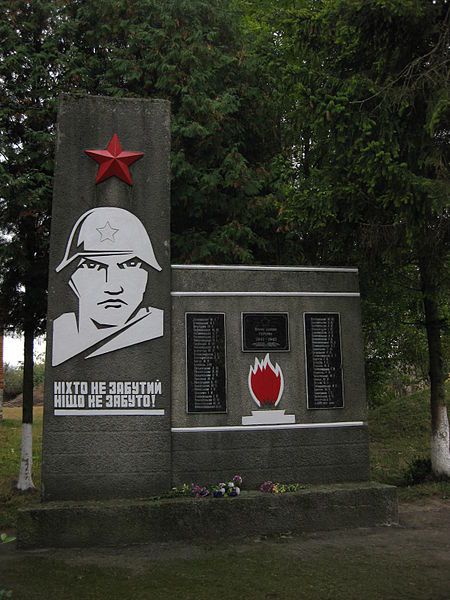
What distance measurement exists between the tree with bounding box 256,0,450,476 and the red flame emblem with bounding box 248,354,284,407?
7.22 feet

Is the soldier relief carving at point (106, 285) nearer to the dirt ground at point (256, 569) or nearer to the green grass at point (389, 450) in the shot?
the dirt ground at point (256, 569)

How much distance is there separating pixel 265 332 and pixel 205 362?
2.93 feet

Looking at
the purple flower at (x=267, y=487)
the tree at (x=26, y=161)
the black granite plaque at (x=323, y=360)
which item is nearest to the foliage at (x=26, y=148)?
the tree at (x=26, y=161)

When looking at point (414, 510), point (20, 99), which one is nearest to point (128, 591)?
point (414, 510)

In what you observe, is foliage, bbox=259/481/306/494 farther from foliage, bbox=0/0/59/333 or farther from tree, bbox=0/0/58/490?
foliage, bbox=0/0/59/333

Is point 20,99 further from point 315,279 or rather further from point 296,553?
point 296,553

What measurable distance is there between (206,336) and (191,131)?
3963mm

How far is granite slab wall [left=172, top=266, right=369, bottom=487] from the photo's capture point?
7.57 m

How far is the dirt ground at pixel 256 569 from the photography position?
5273 mm

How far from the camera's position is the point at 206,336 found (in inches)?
306

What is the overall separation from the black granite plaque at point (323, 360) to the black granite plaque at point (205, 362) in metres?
1.16

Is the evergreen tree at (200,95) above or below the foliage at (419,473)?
above

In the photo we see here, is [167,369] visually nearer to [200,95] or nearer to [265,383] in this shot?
[265,383]

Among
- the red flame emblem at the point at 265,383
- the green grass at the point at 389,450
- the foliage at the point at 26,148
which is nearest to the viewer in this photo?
the red flame emblem at the point at 265,383
